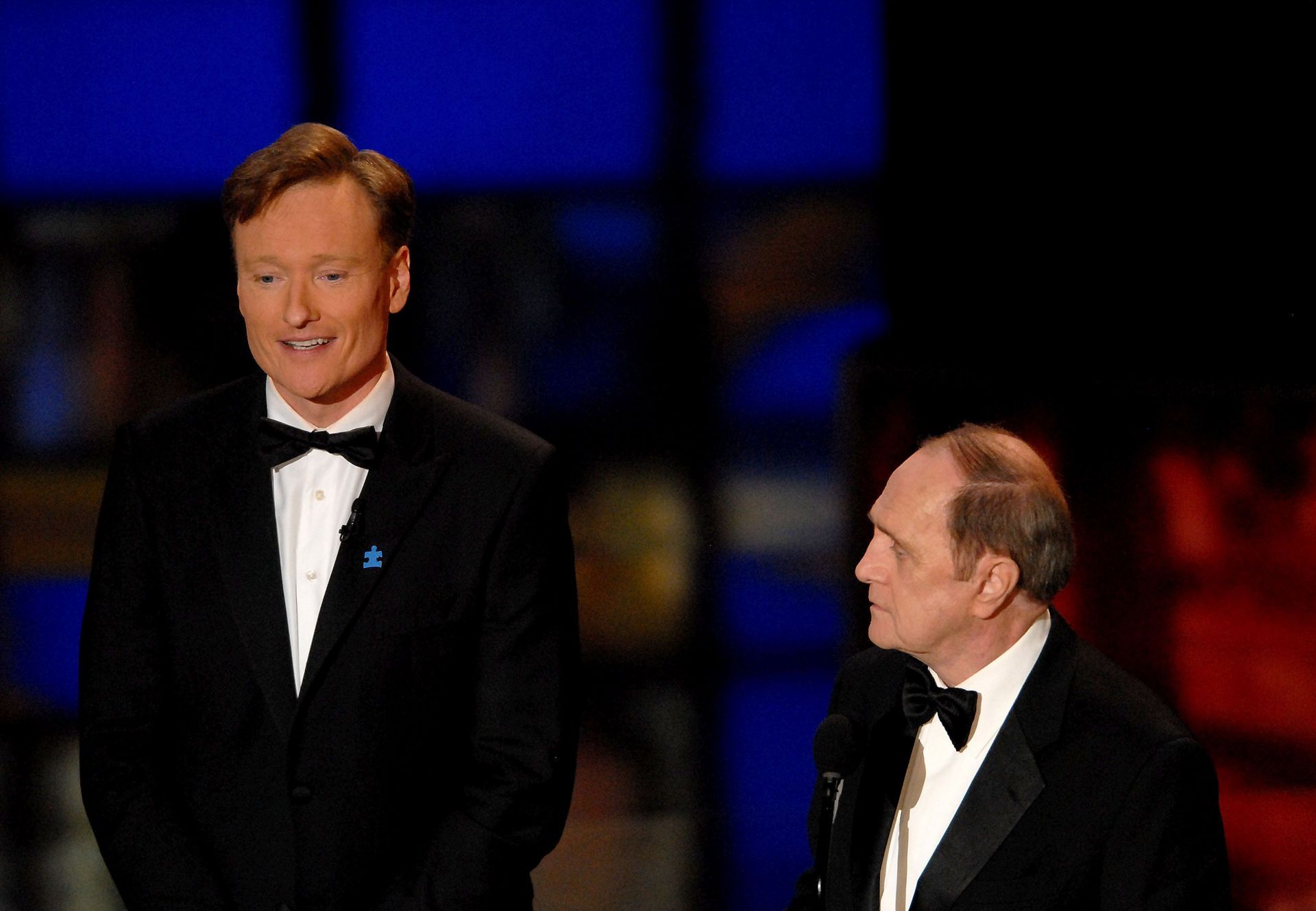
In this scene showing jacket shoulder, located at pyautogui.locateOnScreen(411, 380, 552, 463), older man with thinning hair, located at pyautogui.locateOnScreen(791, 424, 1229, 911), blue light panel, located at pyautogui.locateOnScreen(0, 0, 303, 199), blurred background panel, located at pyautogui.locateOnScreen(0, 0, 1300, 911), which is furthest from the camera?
blue light panel, located at pyautogui.locateOnScreen(0, 0, 303, 199)

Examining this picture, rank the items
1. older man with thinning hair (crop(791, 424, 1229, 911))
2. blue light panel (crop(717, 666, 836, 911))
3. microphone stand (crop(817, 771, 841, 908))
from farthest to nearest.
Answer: blue light panel (crop(717, 666, 836, 911))
older man with thinning hair (crop(791, 424, 1229, 911))
microphone stand (crop(817, 771, 841, 908))

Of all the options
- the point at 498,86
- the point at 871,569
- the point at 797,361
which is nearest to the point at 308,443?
the point at 871,569

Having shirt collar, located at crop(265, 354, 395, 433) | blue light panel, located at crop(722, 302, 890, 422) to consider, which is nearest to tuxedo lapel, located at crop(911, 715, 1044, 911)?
shirt collar, located at crop(265, 354, 395, 433)

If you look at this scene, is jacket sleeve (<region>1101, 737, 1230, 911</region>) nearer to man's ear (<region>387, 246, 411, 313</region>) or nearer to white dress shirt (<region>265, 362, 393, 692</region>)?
white dress shirt (<region>265, 362, 393, 692</region>)

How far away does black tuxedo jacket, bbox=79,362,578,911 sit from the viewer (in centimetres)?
239

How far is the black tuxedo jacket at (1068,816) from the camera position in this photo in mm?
2191

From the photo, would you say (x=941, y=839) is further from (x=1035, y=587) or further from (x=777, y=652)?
(x=777, y=652)

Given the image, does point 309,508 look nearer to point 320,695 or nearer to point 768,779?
point 320,695

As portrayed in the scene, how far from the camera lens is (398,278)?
8.42ft

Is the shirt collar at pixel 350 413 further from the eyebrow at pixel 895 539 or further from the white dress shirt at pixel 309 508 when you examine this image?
the eyebrow at pixel 895 539

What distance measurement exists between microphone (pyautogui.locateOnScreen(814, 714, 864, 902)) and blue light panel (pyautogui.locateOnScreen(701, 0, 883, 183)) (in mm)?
1678

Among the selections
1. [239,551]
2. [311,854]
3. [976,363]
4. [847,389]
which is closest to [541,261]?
[847,389]

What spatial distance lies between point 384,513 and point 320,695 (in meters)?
0.30

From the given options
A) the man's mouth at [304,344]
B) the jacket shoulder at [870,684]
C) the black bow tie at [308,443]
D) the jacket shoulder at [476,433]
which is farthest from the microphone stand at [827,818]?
the man's mouth at [304,344]
